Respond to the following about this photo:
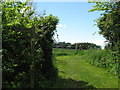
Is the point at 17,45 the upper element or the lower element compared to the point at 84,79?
upper

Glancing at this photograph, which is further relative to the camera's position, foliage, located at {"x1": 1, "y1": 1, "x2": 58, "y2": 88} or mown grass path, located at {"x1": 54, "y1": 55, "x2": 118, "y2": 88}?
mown grass path, located at {"x1": 54, "y1": 55, "x2": 118, "y2": 88}

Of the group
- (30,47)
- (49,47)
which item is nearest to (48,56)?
(49,47)

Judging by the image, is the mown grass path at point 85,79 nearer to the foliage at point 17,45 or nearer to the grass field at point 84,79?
the grass field at point 84,79

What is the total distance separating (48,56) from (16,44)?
3.49 metres

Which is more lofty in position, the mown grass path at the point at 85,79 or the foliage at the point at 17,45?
the foliage at the point at 17,45

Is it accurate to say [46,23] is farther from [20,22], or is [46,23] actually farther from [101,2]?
[101,2]

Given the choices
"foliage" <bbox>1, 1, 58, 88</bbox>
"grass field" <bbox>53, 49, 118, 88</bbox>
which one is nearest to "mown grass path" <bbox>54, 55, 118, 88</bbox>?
"grass field" <bbox>53, 49, 118, 88</bbox>

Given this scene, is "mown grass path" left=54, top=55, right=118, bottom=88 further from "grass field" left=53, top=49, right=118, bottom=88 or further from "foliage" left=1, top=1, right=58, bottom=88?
"foliage" left=1, top=1, right=58, bottom=88

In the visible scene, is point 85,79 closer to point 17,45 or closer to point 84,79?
point 84,79

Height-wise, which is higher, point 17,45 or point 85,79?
point 17,45

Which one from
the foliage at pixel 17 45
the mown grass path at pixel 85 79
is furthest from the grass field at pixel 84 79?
the foliage at pixel 17 45

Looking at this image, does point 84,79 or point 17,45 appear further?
point 84,79

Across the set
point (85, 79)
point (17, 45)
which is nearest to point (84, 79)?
point (85, 79)

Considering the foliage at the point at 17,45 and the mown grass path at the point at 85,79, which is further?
the mown grass path at the point at 85,79
